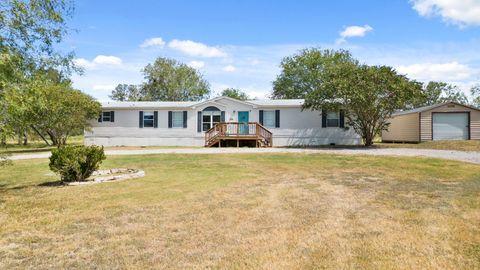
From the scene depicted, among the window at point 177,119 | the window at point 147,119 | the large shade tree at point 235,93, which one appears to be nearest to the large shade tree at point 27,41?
the window at point 177,119

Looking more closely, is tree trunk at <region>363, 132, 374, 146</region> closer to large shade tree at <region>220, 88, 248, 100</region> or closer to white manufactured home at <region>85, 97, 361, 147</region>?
white manufactured home at <region>85, 97, 361, 147</region>

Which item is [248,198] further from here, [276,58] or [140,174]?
[276,58]

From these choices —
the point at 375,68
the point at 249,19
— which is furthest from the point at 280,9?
the point at 375,68

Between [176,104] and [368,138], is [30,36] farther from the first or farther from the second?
[368,138]

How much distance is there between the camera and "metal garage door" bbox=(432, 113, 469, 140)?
21953 millimetres

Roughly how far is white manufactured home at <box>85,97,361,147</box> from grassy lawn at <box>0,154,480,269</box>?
12648mm

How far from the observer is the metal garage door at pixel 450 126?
2195 cm

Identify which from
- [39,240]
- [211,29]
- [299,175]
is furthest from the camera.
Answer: [211,29]

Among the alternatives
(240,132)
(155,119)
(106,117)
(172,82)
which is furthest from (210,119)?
(172,82)

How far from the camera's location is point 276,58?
42.5 m

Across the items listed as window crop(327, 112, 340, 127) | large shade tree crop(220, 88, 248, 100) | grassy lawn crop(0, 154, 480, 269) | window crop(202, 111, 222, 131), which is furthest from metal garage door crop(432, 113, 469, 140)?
large shade tree crop(220, 88, 248, 100)

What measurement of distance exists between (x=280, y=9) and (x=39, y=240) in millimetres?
16810

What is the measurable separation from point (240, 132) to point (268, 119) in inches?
94.0

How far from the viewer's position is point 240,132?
20.9 metres
